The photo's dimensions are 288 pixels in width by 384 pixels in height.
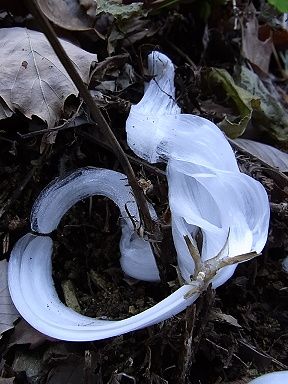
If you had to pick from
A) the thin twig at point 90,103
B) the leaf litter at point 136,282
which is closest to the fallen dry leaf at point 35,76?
the leaf litter at point 136,282

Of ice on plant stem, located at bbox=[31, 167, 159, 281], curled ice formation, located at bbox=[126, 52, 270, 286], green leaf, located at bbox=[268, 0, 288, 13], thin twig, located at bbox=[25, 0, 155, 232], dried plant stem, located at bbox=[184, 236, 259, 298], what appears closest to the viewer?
thin twig, located at bbox=[25, 0, 155, 232]

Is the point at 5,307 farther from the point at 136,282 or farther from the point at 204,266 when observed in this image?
the point at 204,266

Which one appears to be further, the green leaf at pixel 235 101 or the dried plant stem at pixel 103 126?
the green leaf at pixel 235 101

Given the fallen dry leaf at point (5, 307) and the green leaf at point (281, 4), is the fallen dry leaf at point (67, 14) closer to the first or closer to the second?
the green leaf at point (281, 4)

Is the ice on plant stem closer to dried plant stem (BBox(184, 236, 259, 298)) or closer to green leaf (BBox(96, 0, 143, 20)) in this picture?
dried plant stem (BBox(184, 236, 259, 298))

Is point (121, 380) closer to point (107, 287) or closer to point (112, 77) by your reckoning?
point (107, 287)

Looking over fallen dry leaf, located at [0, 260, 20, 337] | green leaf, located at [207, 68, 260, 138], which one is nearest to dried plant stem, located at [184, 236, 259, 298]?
fallen dry leaf, located at [0, 260, 20, 337]

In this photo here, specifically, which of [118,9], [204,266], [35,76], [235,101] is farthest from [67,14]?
[204,266]

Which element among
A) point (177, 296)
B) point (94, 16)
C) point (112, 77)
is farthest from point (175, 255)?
point (94, 16)
